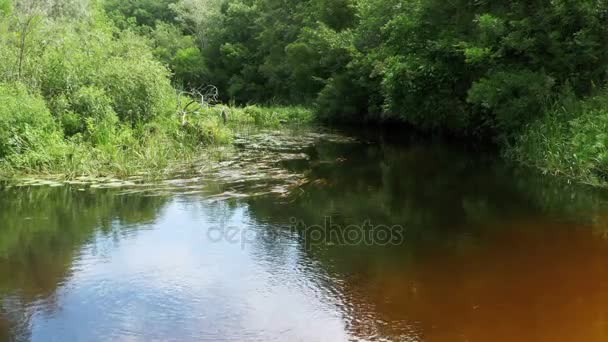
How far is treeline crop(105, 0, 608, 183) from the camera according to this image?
14844mm

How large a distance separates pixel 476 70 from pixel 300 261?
12.6 metres

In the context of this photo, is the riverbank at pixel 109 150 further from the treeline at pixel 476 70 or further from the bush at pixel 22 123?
the treeline at pixel 476 70

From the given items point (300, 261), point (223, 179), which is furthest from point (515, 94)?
point (300, 261)

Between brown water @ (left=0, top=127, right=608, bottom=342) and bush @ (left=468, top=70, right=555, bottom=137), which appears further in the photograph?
bush @ (left=468, top=70, right=555, bottom=137)

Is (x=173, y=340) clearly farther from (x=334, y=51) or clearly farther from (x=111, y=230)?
(x=334, y=51)

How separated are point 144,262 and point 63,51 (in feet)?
36.2

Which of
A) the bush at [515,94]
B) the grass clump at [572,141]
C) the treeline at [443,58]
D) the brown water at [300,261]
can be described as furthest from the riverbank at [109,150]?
the grass clump at [572,141]

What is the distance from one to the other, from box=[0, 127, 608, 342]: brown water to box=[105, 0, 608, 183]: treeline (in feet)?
6.15

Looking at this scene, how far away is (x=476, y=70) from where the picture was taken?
18953 millimetres

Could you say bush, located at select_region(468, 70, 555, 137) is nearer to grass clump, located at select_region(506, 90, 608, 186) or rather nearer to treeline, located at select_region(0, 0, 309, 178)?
grass clump, located at select_region(506, 90, 608, 186)

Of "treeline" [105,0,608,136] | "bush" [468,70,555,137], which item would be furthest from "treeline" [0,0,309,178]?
"bush" [468,70,555,137]

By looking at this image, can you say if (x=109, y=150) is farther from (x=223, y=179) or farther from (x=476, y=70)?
(x=476, y=70)

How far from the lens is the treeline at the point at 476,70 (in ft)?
48.7

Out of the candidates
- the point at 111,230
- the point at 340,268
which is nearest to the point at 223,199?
the point at 111,230
